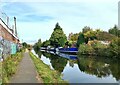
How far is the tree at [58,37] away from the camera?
97.0 metres

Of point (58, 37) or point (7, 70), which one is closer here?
point (7, 70)

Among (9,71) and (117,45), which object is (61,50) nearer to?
(117,45)

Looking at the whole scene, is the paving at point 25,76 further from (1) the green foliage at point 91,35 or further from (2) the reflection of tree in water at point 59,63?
(1) the green foliage at point 91,35

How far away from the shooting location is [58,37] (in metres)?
96.6

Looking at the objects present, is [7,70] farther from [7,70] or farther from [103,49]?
[103,49]

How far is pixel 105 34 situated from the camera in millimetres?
91875

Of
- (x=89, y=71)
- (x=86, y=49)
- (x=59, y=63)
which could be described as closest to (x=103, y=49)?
(x=86, y=49)

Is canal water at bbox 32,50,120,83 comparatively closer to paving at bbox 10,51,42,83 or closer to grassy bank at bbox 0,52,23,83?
paving at bbox 10,51,42,83

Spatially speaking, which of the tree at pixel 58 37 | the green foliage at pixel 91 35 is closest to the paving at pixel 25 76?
the green foliage at pixel 91 35

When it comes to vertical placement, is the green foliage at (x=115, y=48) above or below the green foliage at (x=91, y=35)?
below

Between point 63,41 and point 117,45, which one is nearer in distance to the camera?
point 117,45

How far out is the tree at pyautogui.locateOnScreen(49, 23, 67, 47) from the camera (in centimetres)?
9700

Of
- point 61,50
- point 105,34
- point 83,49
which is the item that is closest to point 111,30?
point 105,34

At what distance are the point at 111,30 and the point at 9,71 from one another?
97.1 meters
